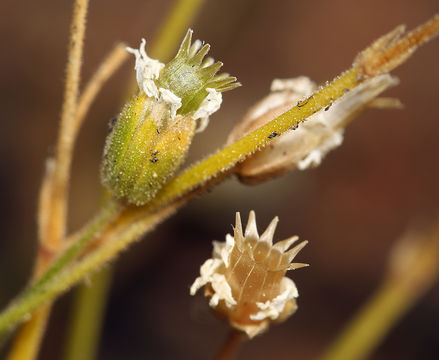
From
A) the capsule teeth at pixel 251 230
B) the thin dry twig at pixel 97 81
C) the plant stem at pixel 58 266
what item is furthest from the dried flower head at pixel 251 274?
the thin dry twig at pixel 97 81

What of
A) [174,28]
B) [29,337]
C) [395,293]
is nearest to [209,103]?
[29,337]

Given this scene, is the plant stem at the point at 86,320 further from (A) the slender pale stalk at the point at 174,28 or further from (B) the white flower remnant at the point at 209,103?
(B) the white flower remnant at the point at 209,103

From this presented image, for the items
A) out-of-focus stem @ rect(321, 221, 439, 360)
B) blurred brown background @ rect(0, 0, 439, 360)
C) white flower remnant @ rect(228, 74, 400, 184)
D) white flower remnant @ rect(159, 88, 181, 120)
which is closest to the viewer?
white flower remnant @ rect(159, 88, 181, 120)

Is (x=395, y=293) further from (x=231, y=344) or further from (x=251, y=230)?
(x=251, y=230)

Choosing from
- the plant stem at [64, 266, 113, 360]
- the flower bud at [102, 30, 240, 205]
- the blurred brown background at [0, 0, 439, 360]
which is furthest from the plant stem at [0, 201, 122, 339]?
the blurred brown background at [0, 0, 439, 360]

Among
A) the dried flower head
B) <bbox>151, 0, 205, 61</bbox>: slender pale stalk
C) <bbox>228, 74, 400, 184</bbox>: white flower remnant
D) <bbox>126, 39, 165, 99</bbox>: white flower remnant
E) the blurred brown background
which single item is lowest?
the dried flower head

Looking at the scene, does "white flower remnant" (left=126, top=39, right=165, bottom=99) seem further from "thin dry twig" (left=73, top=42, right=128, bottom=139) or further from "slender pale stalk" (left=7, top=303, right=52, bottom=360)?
"slender pale stalk" (left=7, top=303, right=52, bottom=360)

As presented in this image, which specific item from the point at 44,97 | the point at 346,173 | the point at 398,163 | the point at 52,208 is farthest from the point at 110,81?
the point at 52,208
